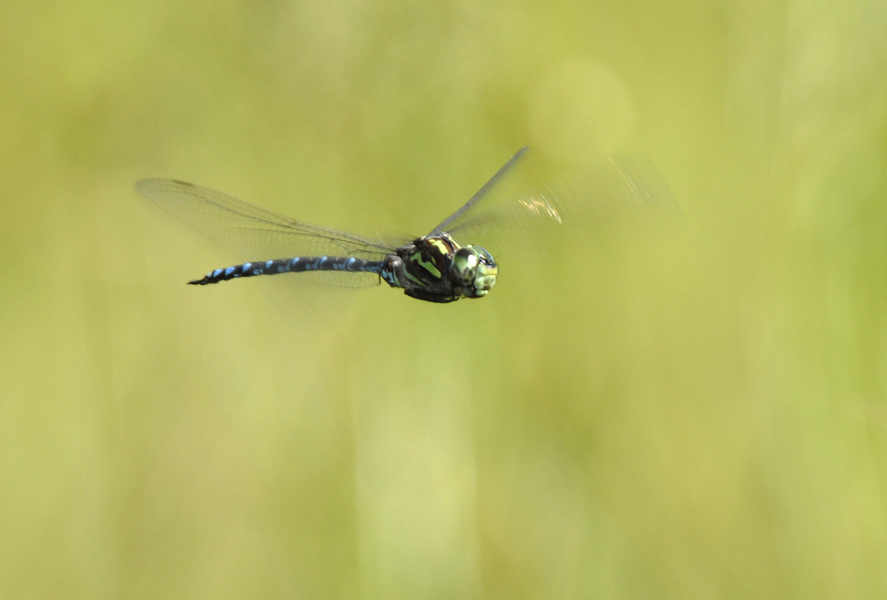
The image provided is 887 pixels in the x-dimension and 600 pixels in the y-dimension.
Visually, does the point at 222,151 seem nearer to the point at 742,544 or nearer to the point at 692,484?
→ the point at 692,484

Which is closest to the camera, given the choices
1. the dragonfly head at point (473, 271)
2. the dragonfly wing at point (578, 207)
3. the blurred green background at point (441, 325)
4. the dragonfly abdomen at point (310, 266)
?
the dragonfly wing at point (578, 207)

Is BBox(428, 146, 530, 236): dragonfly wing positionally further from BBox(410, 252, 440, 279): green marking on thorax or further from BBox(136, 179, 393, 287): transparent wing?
BBox(136, 179, 393, 287): transparent wing

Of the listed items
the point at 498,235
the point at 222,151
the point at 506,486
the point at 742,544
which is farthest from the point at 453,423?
the point at 222,151

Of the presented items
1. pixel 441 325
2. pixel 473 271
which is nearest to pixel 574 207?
pixel 473 271

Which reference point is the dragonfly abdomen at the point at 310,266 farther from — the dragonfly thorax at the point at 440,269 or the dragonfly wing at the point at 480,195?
the dragonfly wing at the point at 480,195

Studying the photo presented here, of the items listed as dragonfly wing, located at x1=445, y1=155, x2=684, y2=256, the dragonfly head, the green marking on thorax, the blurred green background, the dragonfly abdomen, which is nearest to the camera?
dragonfly wing, located at x1=445, y1=155, x2=684, y2=256

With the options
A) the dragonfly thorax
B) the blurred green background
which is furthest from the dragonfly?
the blurred green background

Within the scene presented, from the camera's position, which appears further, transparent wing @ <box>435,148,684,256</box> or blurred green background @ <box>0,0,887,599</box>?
blurred green background @ <box>0,0,887,599</box>

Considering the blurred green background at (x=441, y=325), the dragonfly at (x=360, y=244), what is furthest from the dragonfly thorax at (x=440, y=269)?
the blurred green background at (x=441, y=325)

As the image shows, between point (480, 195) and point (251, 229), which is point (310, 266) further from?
point (480, 195)
